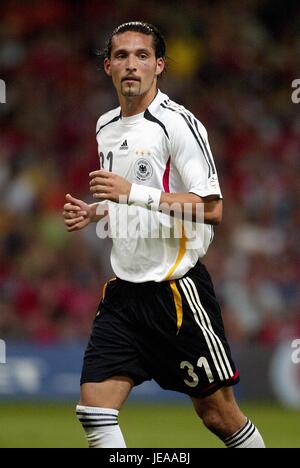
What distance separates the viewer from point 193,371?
19.4 feet

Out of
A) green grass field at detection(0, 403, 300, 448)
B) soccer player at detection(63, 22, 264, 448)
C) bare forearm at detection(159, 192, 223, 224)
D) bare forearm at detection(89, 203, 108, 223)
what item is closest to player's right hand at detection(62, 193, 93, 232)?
soccer player at detection(63, 22, 264, 448)

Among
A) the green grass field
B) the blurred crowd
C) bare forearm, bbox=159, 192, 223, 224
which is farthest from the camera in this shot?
the blurred crowd

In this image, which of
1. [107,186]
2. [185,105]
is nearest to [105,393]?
[107,186]

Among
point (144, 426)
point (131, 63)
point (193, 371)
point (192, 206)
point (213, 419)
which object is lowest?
point (144, 426)

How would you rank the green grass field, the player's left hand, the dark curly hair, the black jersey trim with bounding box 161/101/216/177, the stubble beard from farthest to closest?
the green grass field < the dark curly hair < the stubble beard < the black jersey trim with bounding box 161/101/216/177 < the player's left hand

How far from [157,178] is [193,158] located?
10.3 inches

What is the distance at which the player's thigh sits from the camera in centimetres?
571

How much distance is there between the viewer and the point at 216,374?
19.4 feet

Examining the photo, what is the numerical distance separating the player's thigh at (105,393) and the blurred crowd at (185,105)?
6833 millimetres

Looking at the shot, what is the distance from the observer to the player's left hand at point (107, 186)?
5520 millimetres

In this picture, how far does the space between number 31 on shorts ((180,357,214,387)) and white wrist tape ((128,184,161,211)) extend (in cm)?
89

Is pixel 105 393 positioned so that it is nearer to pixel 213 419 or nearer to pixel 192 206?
pixel 213 419

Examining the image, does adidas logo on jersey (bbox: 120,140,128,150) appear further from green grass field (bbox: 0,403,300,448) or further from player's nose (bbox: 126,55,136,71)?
green grass field (bbox: 0,403,300,448)

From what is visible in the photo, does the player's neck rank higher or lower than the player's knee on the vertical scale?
higher
